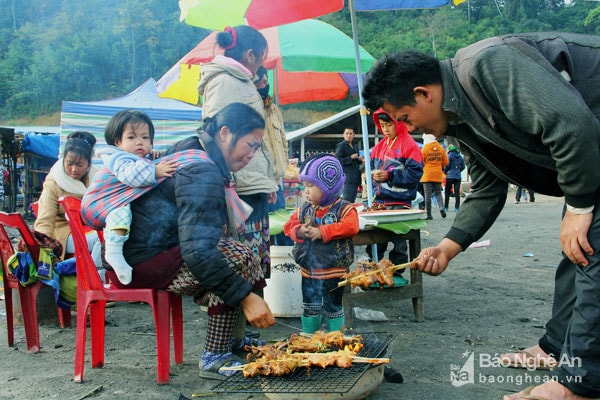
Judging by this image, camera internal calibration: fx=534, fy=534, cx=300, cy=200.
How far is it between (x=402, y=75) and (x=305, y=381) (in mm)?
1564

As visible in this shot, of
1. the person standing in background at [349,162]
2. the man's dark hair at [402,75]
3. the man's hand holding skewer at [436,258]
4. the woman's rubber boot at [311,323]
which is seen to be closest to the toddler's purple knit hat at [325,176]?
the woman's rubber boot at [311,323]

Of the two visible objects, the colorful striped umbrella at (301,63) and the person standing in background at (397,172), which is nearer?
the person standing in background at (397,172)

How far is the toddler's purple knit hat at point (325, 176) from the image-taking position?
4.20 meters

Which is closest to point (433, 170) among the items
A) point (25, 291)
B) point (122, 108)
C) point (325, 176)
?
point (122, 108)

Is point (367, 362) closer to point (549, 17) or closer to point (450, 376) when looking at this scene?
point (450, 376)

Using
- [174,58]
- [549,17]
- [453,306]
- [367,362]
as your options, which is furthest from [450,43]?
[367,362]

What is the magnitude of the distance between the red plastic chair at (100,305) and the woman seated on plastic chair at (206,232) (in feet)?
0.27

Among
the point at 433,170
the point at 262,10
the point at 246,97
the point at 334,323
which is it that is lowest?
the point at 334,323

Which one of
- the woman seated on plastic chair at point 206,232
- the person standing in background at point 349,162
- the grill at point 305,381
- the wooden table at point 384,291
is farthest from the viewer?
the person standing in background at point 349,162

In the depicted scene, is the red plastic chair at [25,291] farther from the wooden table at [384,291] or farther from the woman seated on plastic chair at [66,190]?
the wooden table at [384,291]

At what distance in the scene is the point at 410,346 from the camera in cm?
405

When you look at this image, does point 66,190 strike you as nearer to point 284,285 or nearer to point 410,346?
point 284,285

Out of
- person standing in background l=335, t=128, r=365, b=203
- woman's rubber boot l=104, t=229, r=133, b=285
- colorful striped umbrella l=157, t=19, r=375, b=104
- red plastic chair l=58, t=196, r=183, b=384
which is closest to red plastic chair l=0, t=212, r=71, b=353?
red plastic chair l=58, t=196, r=183, b=384

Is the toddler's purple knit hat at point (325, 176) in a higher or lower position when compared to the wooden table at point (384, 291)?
higher
